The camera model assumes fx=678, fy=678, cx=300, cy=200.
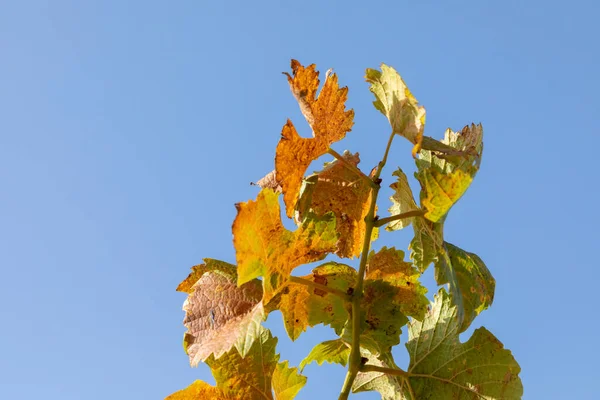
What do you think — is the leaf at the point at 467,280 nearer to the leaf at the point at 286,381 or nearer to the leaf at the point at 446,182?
the leaf at the point at 446,182

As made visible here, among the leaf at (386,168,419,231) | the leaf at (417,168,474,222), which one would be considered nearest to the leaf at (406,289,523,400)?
the leaf at (386,168,419,231)

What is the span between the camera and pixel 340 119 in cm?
132

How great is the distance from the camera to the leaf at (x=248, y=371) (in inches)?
54.6

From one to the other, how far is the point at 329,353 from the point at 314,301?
9.1 inches

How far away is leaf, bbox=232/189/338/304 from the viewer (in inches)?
42.8

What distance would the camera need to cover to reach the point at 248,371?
54.8 inches

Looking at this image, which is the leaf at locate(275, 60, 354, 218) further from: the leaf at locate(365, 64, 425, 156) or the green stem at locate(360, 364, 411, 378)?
the green stem at locate(360, 364, 411, 378)

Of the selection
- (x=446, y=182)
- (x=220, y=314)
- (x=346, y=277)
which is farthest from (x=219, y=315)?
(x=446, y=182)

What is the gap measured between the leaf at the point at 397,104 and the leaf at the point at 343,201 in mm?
157

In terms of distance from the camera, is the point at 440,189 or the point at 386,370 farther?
the point at 386,370

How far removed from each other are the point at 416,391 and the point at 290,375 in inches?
11.7

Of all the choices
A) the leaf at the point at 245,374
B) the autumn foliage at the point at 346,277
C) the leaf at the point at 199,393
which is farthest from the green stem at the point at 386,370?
the leaf at the point at 199,393

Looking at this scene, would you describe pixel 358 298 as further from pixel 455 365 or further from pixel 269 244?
pixel 455 365

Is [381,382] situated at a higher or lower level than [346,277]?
lower
